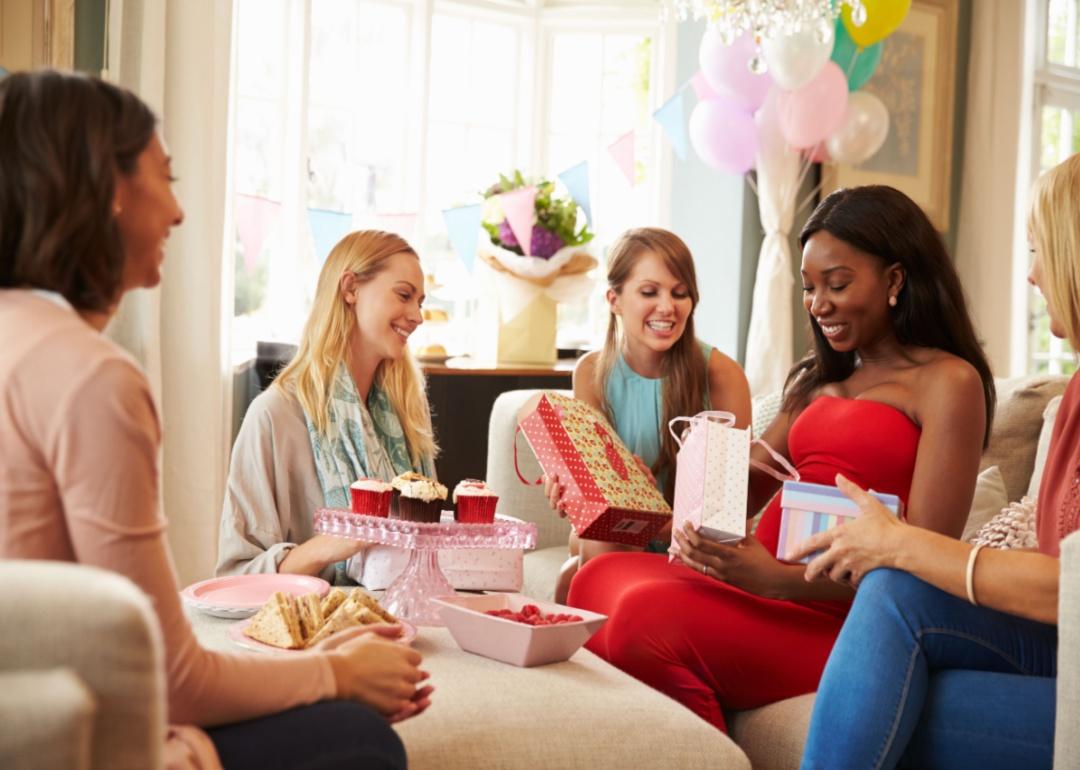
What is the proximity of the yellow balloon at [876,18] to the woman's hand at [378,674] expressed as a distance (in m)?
3.62

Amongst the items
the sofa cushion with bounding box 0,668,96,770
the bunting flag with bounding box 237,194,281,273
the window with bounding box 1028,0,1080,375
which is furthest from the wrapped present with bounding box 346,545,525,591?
the window with bounding box 1028,0,1080,375

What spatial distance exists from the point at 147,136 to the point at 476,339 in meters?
3.81

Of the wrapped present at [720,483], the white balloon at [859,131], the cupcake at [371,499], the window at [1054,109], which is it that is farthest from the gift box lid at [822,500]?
the window at [1054,109]

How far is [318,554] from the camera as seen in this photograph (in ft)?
7.29

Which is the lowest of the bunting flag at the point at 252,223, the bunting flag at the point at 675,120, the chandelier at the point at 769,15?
the bunting flag at the point at 252,223

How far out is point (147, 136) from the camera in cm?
115

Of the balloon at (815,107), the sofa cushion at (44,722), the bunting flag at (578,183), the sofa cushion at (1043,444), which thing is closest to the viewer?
the sofa cushion at (44,722)

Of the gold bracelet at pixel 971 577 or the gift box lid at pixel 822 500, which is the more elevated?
the gift box lid at pixel 822 500

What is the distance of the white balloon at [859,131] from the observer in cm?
463

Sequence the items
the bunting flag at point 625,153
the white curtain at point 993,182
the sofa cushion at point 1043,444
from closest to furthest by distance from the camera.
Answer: the sofa cushion at point 1043,444, the bunting flag at point 625,153, the white curtain at point 993,182

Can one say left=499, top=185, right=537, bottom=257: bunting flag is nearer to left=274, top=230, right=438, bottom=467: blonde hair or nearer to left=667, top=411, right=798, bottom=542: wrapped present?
left=274, top=230, right=438, bottom=467: blonde hair

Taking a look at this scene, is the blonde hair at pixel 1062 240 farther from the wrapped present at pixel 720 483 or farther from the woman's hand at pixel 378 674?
the woman's hand at pixel 378 674

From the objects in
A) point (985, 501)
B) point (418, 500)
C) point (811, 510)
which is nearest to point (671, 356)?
point (985, 501)

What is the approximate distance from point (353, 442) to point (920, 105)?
3948 millimetres
